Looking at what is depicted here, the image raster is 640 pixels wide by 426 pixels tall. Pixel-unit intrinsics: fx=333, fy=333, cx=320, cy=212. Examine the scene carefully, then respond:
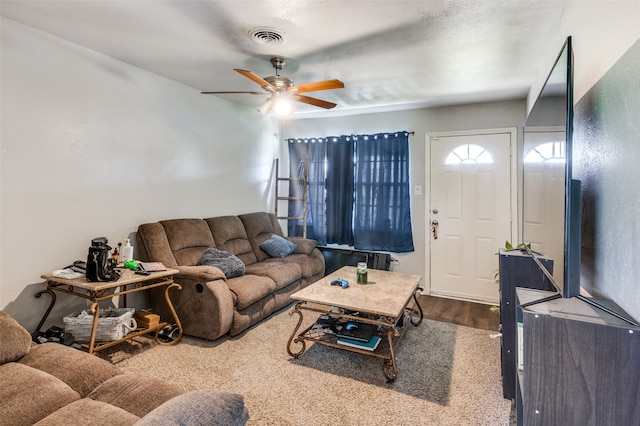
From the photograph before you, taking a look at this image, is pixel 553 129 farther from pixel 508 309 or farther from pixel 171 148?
pixel 171 148

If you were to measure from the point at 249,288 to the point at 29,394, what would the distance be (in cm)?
176

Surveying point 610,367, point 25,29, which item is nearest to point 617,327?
point 610,367

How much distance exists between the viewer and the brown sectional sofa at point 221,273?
2.76m

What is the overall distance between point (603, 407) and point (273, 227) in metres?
4.06

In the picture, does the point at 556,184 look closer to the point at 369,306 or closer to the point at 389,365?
the point at 369,306

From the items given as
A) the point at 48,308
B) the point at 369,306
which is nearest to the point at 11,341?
the point at 48,308

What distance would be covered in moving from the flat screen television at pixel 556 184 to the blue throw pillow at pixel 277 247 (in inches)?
110

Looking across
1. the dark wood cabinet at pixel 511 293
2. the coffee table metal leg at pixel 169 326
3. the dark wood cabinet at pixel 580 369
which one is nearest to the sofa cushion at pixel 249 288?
the coffee table metal leg at pixel 169 326

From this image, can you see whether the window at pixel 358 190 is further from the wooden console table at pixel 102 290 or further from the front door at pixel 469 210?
the wooden console table at pixel 102 290

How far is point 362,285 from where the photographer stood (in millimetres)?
2869

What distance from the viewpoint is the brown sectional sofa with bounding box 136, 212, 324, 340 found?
9.07 feet

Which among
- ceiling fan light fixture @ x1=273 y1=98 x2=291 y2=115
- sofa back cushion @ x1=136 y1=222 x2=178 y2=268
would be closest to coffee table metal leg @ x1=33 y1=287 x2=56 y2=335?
sofa back cushion @ x1=136 y1=222 x2=178 y2=268

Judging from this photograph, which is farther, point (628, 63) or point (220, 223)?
point (220, 223)

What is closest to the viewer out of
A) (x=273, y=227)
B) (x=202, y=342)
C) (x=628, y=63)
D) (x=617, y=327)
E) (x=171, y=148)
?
(x=617, y=327)
